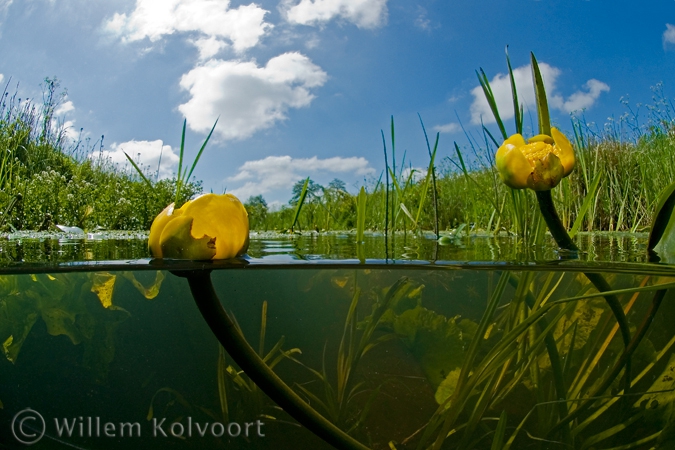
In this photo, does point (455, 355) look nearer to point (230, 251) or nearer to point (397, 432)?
point (397, 432)

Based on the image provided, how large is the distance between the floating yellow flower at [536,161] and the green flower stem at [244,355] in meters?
0.55

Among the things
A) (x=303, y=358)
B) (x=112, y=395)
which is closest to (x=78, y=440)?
(x=112, y=395)

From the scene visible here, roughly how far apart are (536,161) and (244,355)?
613 mm

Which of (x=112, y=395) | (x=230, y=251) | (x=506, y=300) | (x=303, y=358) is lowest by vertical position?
(x=112, y=395)

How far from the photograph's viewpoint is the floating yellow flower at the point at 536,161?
954 mm

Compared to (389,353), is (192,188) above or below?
above

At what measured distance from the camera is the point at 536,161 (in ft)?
3.14

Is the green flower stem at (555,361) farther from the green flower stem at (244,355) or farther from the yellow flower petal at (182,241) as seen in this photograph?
the yellow flower petal at (182,241)

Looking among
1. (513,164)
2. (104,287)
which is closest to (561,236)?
(513,164)

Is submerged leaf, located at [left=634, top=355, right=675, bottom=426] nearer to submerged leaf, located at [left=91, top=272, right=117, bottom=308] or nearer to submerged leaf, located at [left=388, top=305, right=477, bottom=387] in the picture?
submerged leaf, located at [left=388, top=305, right=477, bottom=387]

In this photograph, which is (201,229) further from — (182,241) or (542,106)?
(542,106)

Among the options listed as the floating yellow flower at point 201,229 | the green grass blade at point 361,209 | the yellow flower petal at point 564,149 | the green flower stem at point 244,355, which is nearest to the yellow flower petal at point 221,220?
the floating yellow flower at point 201,229

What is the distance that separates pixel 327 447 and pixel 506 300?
1.97 feet

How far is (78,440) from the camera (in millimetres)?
1400
